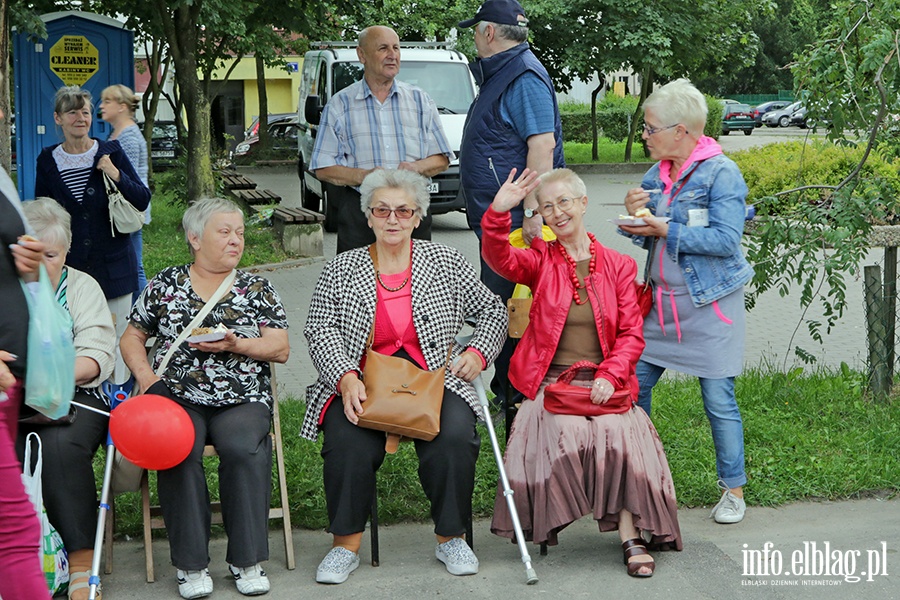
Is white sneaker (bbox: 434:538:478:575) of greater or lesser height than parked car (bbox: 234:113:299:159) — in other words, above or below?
below

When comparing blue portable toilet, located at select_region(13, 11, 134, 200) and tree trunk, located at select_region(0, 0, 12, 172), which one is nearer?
tree trunk, located at select_region(0, 0, 12, 172)

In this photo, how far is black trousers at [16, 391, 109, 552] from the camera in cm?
418

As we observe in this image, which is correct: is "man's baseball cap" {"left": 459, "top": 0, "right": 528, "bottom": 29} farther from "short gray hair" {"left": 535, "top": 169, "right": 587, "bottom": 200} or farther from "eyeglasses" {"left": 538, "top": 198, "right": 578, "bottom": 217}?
"eyeglasses" {"left": 538, "top": 198, "right": 578, "bottom": 217}

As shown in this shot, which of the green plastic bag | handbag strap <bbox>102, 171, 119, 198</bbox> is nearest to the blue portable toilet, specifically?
handbag strap <bbox>102, 171, 119, 198</bbox>

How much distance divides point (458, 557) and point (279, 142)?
26975mm

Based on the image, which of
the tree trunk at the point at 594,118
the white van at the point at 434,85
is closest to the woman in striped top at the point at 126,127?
the white van at the point at 434,85

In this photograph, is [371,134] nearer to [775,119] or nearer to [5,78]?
[5,78]

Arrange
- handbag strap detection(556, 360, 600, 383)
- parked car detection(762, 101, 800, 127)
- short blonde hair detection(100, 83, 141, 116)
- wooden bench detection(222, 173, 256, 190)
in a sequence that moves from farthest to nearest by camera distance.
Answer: parked car detection(762, 101, 800, 127) → wooden bench detection(222, 173, 256, 190) → short blonde hair detection(100, 83, 141, 116) → handbag strap detection(556, 360, 600, 383)

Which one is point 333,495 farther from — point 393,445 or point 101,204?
point 101,204

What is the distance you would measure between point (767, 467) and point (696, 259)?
134cm

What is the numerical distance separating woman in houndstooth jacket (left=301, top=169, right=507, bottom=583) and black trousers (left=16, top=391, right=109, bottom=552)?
0.88 meters

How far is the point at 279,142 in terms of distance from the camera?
99.8 feet

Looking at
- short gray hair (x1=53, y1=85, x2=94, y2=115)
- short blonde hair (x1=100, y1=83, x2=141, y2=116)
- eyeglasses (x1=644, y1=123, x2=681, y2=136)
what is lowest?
eyeglasses (x1=644, y1=123, x2=681, y2=136)

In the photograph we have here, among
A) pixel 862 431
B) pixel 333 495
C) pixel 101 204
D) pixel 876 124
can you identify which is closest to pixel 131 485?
pixel 333 495
